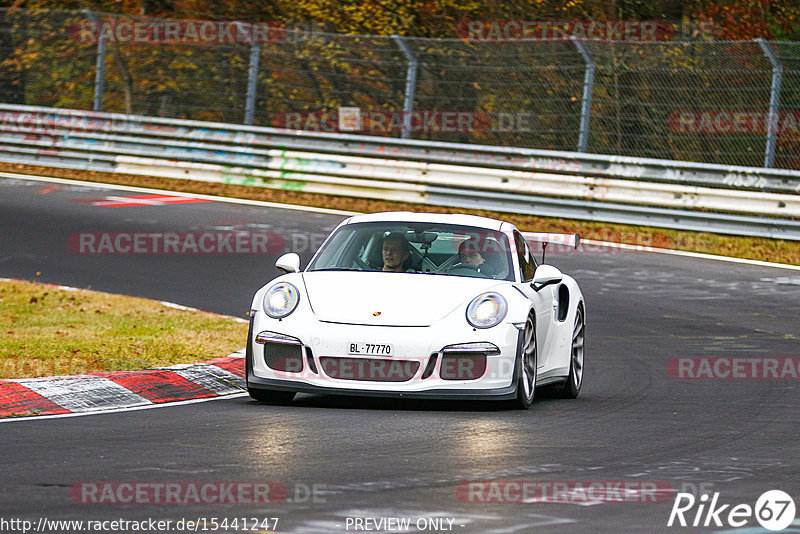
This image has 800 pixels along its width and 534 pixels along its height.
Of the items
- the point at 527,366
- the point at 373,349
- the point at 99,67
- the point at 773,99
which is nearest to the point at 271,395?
the point at 373,349

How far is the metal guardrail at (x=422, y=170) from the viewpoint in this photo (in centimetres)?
1936

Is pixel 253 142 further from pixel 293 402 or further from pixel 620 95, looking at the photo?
pixel 293 402

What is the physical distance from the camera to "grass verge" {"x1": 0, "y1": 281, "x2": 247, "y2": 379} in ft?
32.7

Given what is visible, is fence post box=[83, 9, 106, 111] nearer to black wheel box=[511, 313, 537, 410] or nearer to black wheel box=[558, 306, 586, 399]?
black wheel box=[558, 306, 586, 399]

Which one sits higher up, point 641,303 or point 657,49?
point 657,49

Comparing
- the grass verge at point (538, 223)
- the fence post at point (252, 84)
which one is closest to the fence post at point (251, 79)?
the fence post at point (252, 84)

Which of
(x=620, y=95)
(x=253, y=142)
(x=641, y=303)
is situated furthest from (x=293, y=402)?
(x=253, y=142)

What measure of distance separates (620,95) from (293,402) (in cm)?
1277

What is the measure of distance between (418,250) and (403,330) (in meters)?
1.33

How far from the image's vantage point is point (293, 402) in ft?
30.2

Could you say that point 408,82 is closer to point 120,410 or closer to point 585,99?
point 585,99

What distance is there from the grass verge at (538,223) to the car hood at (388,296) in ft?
32.2

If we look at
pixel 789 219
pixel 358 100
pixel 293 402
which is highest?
pixel 358 100

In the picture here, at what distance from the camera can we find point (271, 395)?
29.6 ft
